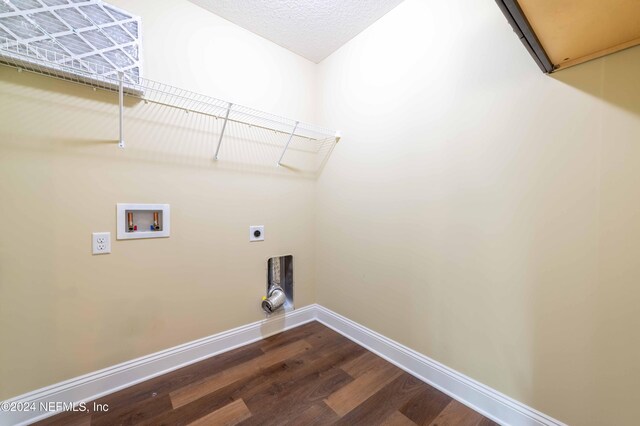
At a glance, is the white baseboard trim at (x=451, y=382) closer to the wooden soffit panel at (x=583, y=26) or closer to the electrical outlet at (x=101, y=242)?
the wooden soffit panel at (x=583, y=26)

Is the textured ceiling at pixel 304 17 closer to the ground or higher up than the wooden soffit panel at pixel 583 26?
higher up

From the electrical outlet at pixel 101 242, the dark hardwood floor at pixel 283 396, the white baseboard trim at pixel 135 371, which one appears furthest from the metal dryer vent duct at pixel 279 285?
the electrical outlet at pixel 101 242

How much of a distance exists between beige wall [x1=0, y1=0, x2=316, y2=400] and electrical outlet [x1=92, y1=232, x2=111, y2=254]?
31mm

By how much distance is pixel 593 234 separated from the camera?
3.22 ft

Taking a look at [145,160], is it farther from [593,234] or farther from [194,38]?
[593,234]

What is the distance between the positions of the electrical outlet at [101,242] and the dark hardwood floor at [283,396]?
0.83 metres

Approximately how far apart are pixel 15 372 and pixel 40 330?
0.65ft

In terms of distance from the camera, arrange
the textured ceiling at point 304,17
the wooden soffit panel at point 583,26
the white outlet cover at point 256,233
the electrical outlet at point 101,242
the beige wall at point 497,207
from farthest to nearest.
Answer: the white outlet cover at point 256,233, the textured ceiling at point 304,17, the electrical outlet at point 101,242, the beige wall at point 497,207, the wooden soffit panel at point 583,26

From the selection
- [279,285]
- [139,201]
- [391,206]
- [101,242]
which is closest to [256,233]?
[279,285]

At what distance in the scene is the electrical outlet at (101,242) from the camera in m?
1.34

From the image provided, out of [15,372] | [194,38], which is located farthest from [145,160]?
[15,372]

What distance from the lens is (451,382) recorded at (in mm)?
1388

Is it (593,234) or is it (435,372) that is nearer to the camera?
(593,234)

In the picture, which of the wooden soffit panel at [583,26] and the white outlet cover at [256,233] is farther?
the white outlet cover at [256,233]
